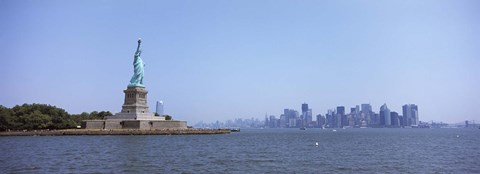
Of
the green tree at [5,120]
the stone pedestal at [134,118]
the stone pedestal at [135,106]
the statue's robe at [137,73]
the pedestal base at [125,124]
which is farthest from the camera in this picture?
the statue's robe at [137,73]

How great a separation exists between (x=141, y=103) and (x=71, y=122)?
17842 millimetres

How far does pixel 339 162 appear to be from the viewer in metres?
34.1

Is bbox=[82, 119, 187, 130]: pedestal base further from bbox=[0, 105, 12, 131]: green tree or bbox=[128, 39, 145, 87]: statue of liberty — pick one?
bbox=[0, 105, 12, 131]: green tree

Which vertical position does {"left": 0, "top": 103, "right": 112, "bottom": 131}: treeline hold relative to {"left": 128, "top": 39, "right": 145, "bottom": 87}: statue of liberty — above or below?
below

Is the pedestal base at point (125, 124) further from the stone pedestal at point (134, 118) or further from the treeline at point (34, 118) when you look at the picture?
the treeline at point (34, 118)

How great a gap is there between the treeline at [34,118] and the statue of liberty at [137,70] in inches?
680

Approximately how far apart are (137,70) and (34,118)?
2186 cm

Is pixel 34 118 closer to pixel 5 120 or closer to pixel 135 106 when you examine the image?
pixel 5 120

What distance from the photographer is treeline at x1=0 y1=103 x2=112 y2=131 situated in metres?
81.7

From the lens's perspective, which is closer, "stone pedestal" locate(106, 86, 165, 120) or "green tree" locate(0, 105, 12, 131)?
"stone pedestal" locate(106, 86, 165, 120)


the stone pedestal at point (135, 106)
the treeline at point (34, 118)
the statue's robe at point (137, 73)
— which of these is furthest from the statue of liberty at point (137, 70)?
the treeline at point (34, 118)

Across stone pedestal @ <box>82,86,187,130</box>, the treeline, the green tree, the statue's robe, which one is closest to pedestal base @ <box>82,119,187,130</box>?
stone pedestal @ <box>82,86,187,130</box>

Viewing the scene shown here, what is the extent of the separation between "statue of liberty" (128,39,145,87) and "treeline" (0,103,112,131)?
56.7 feet

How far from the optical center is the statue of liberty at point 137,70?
84.6 metres
